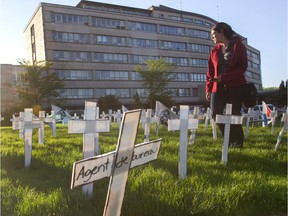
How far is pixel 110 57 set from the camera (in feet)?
230

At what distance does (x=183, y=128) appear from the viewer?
4.35m

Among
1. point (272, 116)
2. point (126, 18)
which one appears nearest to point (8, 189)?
point (272, 116)

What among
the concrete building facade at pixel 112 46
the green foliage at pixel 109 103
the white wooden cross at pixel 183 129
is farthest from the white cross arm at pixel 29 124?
the concrete building facade at pixel 112 46

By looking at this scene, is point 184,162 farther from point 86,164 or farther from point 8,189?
point 86,164

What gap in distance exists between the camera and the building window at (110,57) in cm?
6856

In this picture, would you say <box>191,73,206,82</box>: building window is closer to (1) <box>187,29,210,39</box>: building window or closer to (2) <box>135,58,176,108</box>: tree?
(1) <box>187,29,210,39</box>: building window

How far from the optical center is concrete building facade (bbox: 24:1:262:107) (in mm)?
63938

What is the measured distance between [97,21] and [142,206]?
69.1 meters

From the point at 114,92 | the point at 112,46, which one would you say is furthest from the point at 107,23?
the point at 114,92

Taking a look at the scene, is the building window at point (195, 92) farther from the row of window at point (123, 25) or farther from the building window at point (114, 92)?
the building window at point (114, 92)

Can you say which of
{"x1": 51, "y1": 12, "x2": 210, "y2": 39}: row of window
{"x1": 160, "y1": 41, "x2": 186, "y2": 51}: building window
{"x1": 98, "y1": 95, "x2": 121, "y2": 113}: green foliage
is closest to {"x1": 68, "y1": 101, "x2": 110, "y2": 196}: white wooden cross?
{"x1": 98, "y1": 95, "x2": 121, "y2": 113}: green foliage

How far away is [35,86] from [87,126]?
52.6 meters

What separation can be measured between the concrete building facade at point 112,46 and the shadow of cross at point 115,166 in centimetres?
5819

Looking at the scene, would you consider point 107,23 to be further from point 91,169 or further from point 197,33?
point 91,169
